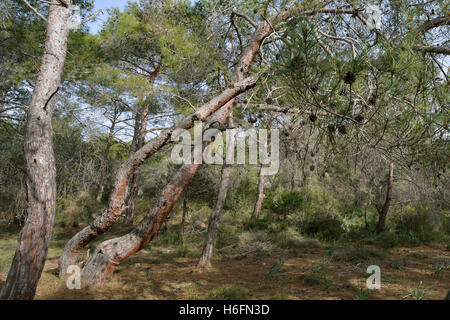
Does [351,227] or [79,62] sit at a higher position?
[79,62]

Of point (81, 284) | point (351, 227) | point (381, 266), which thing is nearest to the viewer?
point (81, 284)

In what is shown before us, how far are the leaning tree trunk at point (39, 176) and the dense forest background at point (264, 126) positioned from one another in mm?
295

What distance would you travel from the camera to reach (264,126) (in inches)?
177

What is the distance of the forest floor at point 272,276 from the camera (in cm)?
388

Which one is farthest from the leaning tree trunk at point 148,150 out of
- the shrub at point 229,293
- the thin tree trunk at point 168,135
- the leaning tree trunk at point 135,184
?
the leaning tree trunk at point 135,184

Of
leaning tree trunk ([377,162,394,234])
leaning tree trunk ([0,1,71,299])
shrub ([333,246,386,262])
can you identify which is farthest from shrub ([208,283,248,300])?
leaning tree trunk ([377,162,394,234])

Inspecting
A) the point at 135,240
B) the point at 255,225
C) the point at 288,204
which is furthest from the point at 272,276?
the point at 288,204

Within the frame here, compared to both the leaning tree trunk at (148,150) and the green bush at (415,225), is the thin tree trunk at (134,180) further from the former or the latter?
the green bush at (415,225)

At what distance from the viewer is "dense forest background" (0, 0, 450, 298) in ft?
9.84

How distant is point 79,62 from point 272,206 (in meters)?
8.11

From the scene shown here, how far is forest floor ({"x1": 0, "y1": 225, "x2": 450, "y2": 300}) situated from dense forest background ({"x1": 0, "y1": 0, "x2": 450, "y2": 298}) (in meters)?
0.06
